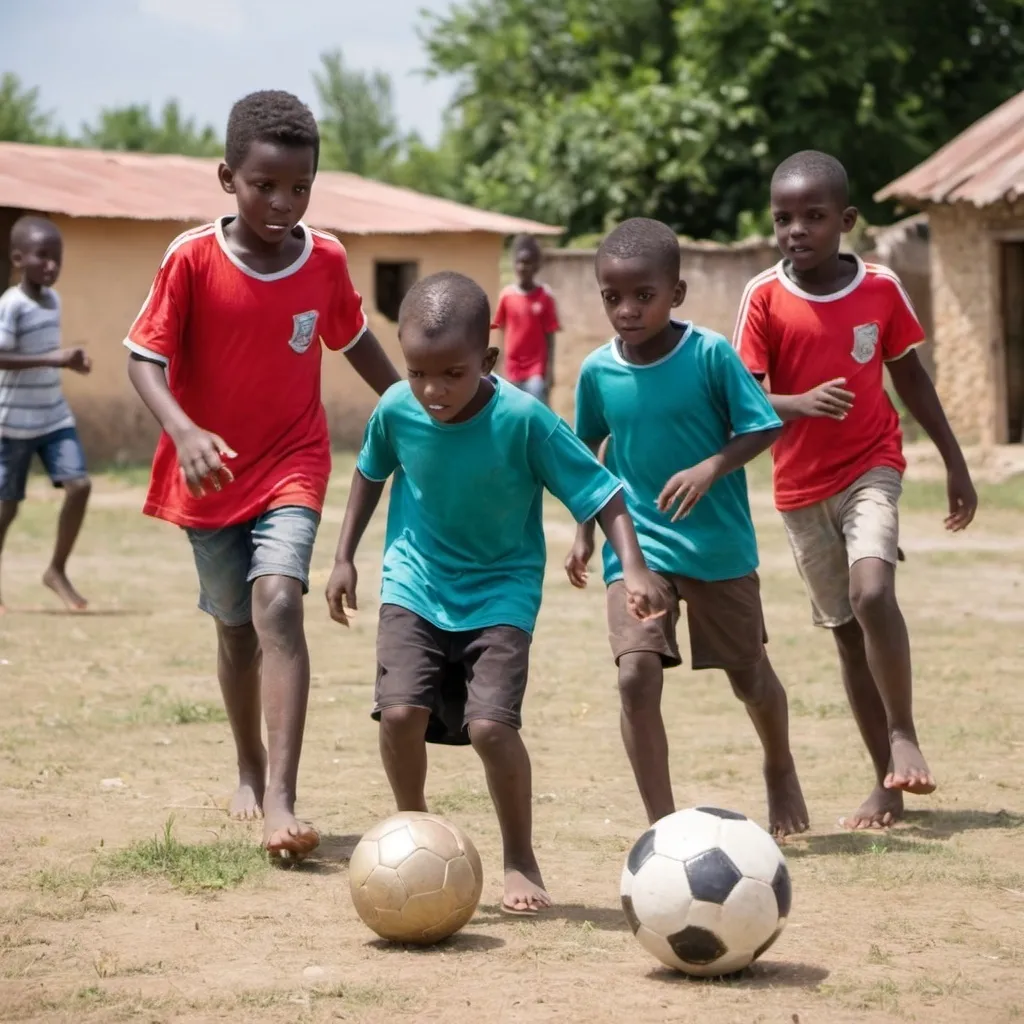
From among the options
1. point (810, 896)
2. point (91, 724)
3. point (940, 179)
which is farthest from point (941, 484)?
point (810, 896)

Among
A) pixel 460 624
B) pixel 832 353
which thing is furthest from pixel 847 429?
pixel 460 624

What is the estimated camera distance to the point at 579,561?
4488 mm

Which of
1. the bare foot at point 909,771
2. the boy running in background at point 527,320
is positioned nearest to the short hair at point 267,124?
the bare foot at point 909,771

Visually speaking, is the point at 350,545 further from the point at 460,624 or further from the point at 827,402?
the point at 827,402

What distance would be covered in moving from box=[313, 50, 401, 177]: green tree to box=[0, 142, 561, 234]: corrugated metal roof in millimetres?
23930

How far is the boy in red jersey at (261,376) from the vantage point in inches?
185

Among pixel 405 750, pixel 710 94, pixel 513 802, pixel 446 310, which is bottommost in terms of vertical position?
pixel 513 802

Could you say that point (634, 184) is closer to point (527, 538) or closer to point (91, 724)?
point (91, 724)

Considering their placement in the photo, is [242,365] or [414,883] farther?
[242,365]

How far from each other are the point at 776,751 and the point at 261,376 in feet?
5.90

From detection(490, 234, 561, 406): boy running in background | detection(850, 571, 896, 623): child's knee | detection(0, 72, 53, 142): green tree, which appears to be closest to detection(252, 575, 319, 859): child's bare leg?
detection(850, 571, 896, 623): child's knee

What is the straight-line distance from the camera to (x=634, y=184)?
25.1 metres

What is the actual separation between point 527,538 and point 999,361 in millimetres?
13300

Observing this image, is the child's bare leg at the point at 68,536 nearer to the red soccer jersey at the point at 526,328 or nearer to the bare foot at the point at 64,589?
the bare foot at the point at 64,589
